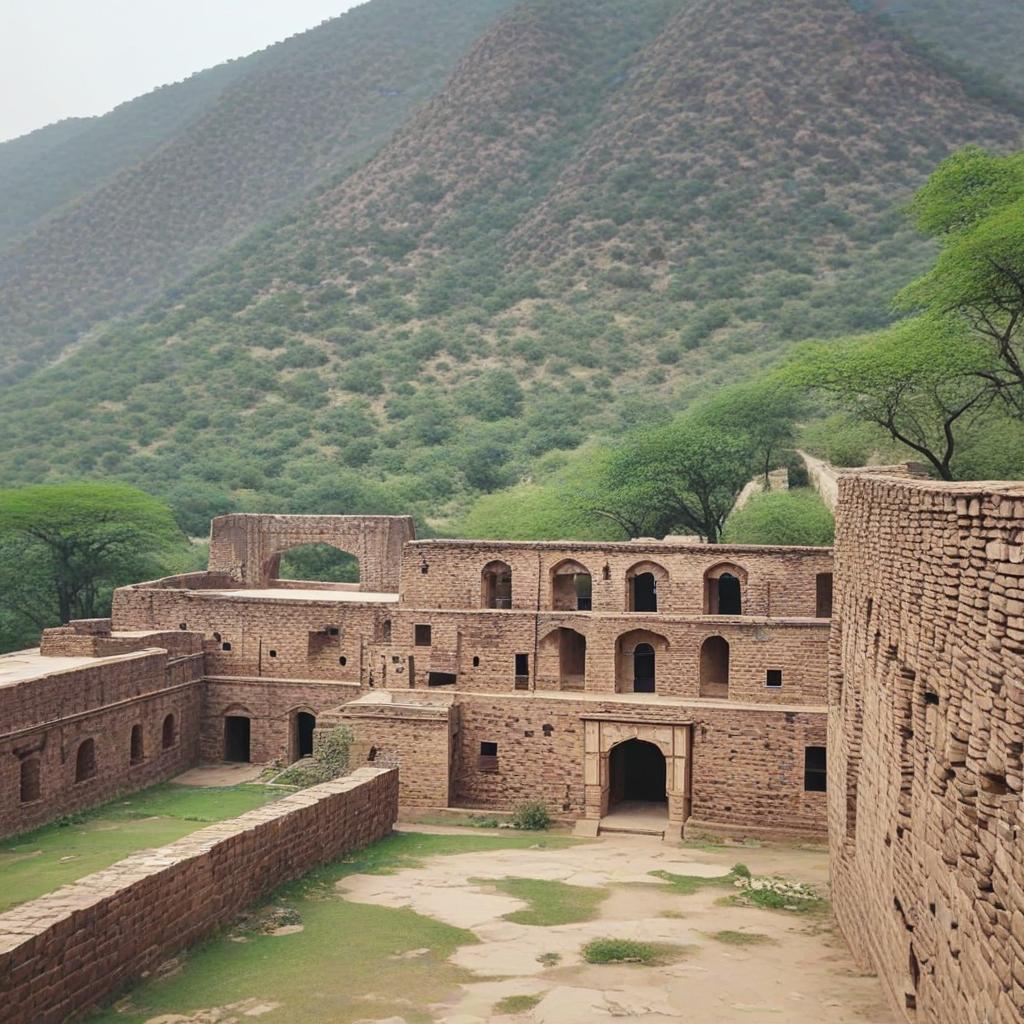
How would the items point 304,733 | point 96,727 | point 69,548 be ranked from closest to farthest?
point 96,727 → point 304,733 → point 69,548

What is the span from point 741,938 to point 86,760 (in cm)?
1527

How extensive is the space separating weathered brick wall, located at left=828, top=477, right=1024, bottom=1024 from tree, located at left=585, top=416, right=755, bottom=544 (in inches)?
919

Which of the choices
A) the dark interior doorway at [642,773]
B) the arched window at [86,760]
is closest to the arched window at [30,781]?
the arched window at [86,760]

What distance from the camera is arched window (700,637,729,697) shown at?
87.6 ft

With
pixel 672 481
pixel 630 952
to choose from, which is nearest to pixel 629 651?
pixel 672 481

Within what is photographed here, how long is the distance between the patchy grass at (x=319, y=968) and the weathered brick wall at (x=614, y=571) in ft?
43.0

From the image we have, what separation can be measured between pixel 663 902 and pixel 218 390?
55361 millimetres

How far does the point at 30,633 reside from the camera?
39.8 m

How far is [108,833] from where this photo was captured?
2142 centimetres

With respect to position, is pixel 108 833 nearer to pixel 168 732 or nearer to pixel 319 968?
pixel 168 732

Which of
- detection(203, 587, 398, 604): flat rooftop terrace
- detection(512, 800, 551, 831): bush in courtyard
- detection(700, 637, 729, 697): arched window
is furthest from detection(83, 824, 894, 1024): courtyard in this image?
detection(203, 587, 398, 604): flat rooftop terrace

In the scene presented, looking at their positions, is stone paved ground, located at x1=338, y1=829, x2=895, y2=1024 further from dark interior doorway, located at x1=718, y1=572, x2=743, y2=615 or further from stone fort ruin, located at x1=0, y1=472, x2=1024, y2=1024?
dark interior doorway, located at x1=718, y1=572, x2=743, y2=615

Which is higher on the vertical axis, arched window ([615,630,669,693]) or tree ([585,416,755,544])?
tree ([585,416,755,544])

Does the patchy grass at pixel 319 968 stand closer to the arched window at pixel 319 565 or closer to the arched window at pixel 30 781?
the arched window at pixel 30 781
